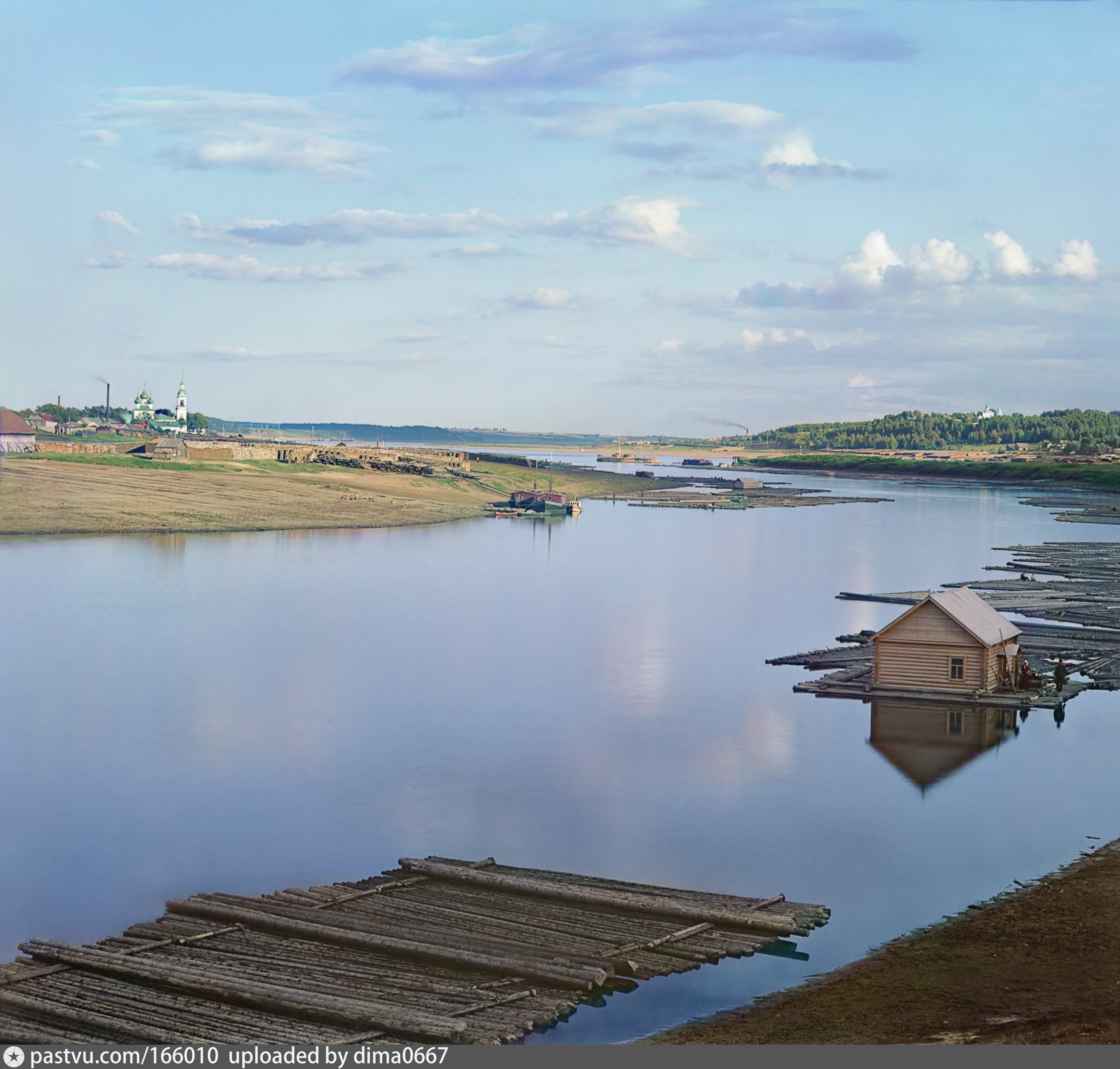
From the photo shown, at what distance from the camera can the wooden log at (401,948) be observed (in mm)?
16938

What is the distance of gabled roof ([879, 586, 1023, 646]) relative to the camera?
37281 mm

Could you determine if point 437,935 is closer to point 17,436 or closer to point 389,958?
point 389,958

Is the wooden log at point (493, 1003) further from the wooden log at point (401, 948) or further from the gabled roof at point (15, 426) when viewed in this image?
the gabled roof at point (15, 426)

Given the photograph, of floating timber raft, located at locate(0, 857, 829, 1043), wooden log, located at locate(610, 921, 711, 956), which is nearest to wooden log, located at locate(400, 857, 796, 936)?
floating timber raft, located at locate(0, 857, 829, 1043)

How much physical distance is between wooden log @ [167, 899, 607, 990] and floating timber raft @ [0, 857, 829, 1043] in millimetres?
22

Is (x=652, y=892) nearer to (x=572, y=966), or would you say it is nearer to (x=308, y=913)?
(x=572, y=966)

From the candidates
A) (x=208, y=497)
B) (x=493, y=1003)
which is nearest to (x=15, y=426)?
(x=208, y=497)

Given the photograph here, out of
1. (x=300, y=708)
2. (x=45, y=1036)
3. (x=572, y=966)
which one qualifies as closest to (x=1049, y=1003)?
(x=572, y=966)

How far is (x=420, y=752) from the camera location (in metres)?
33.1

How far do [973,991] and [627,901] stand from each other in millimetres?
5170

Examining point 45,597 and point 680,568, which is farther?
point 680,568

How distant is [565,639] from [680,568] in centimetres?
3033

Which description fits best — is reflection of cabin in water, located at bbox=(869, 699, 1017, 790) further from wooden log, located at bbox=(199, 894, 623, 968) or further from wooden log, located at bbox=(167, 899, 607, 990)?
wooden log, located at bbox=(167, 899, 607, 990)

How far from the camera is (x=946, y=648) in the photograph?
3841 centimetres
